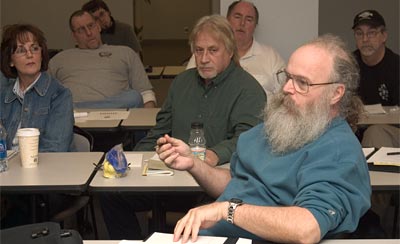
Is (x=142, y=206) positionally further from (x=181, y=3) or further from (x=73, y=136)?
(x=181, y=3)

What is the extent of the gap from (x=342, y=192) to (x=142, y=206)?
1628 millimetres

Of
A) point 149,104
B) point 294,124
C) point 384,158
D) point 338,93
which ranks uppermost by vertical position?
point 338,93

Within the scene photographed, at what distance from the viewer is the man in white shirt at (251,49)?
503 cm

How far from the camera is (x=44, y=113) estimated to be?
3.62m

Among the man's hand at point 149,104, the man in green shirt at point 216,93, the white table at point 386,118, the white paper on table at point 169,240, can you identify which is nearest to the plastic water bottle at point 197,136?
the man in green shirt at point 216,93

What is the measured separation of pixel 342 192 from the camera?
210cm

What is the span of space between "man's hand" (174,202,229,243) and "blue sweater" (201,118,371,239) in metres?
0.16

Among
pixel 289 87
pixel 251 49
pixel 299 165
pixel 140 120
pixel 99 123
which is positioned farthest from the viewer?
pixel 251 49

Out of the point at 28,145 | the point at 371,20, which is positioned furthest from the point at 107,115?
the point at 371,20

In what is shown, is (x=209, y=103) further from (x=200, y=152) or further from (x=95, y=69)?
(x=95, y=69)

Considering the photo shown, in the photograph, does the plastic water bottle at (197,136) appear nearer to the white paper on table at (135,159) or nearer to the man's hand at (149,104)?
the white paper on table at (135,159)

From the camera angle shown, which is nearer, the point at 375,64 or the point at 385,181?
the point at 385,181

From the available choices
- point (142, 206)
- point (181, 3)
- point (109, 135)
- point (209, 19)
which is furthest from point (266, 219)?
point (181, 3)

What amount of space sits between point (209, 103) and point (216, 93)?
0.07 metres
